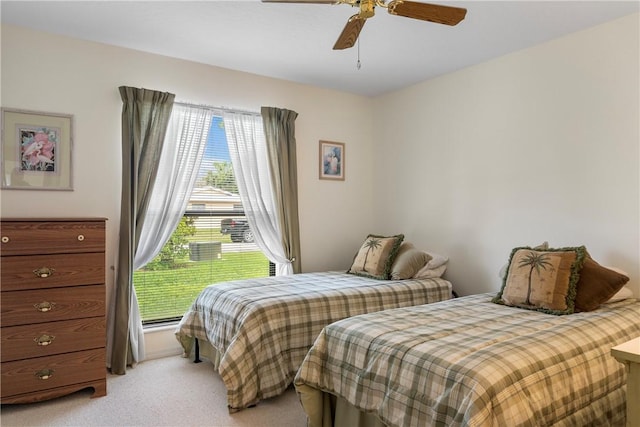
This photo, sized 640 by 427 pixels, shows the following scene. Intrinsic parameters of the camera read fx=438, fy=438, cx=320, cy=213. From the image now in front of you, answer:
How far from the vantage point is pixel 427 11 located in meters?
2.07

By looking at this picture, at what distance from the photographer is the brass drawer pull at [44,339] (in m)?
2.66

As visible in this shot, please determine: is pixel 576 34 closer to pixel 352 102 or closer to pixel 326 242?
pixel 352 102

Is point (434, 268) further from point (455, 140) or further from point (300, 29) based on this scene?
point (300, 29)

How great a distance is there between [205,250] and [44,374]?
62.1 inches

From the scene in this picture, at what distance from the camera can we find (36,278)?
266 centimetres

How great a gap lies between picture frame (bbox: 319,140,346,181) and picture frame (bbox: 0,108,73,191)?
228 centimetres

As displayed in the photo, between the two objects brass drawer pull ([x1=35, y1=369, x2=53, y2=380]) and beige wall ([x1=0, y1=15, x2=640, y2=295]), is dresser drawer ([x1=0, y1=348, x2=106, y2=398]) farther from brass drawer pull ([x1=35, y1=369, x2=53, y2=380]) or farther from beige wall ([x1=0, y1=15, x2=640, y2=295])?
beige wall ([x1=0, y1=15, x2=640, y2=295])

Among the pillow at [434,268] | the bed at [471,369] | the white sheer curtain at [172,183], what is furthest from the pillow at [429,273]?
the white sheer curtain at [172,183]

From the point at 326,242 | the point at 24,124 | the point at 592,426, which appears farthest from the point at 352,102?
the point at 592,426

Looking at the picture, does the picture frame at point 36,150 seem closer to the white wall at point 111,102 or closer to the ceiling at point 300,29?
the white wall at point 111,102

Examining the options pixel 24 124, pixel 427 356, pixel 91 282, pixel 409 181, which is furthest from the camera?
pixel 409 181

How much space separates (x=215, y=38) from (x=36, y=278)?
2.02m

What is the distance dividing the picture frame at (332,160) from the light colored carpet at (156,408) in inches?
90.5

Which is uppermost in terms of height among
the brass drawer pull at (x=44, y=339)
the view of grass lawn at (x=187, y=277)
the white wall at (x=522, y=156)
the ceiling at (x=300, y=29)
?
the ceiling at (x=300, y=29)
